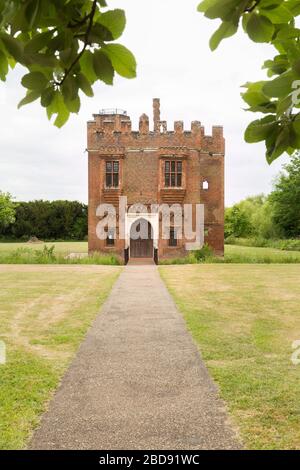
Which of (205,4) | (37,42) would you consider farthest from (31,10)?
(205,4)

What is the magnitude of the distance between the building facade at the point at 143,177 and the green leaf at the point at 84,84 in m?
26.0

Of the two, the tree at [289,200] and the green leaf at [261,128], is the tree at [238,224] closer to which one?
the tree at [289,200]

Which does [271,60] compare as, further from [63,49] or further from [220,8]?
[63,49]

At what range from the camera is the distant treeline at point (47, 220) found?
57781 millimetres

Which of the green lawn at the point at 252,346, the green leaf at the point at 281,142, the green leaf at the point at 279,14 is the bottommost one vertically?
the green lawn at the point at 252,346

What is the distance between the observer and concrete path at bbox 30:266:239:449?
4.07 meters

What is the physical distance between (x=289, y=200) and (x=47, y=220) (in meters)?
30.9

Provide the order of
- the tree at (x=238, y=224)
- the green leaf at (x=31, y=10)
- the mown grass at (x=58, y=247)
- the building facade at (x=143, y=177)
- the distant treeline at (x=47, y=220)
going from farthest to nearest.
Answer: the tree at (x=238, y=224), the distant treeline at (x=47, y=220), the mown grass at (x=58, y=247), the building facade at (x=143, y=177), the green leaf at (x=31, y=10)

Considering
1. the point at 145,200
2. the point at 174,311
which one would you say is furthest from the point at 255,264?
the point at 174,311

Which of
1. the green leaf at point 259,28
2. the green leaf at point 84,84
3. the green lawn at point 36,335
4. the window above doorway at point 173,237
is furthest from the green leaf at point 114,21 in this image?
the window above doorway at point 173,237

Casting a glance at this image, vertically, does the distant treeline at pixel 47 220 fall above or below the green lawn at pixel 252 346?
above

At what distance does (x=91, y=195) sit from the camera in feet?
93.0

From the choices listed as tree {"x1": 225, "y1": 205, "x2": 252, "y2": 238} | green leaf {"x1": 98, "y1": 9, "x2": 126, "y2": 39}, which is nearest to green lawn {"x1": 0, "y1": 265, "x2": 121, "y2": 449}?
green leaf {"x1": 98, "y1": 9, "x2": 126, "y2": 39}

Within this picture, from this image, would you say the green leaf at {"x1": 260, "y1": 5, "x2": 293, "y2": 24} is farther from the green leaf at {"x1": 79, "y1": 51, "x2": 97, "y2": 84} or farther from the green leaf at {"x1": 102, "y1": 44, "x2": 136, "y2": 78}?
the green leaf at {"x1": 79, "y1": 51, "x2": 97, "y2": 84}
